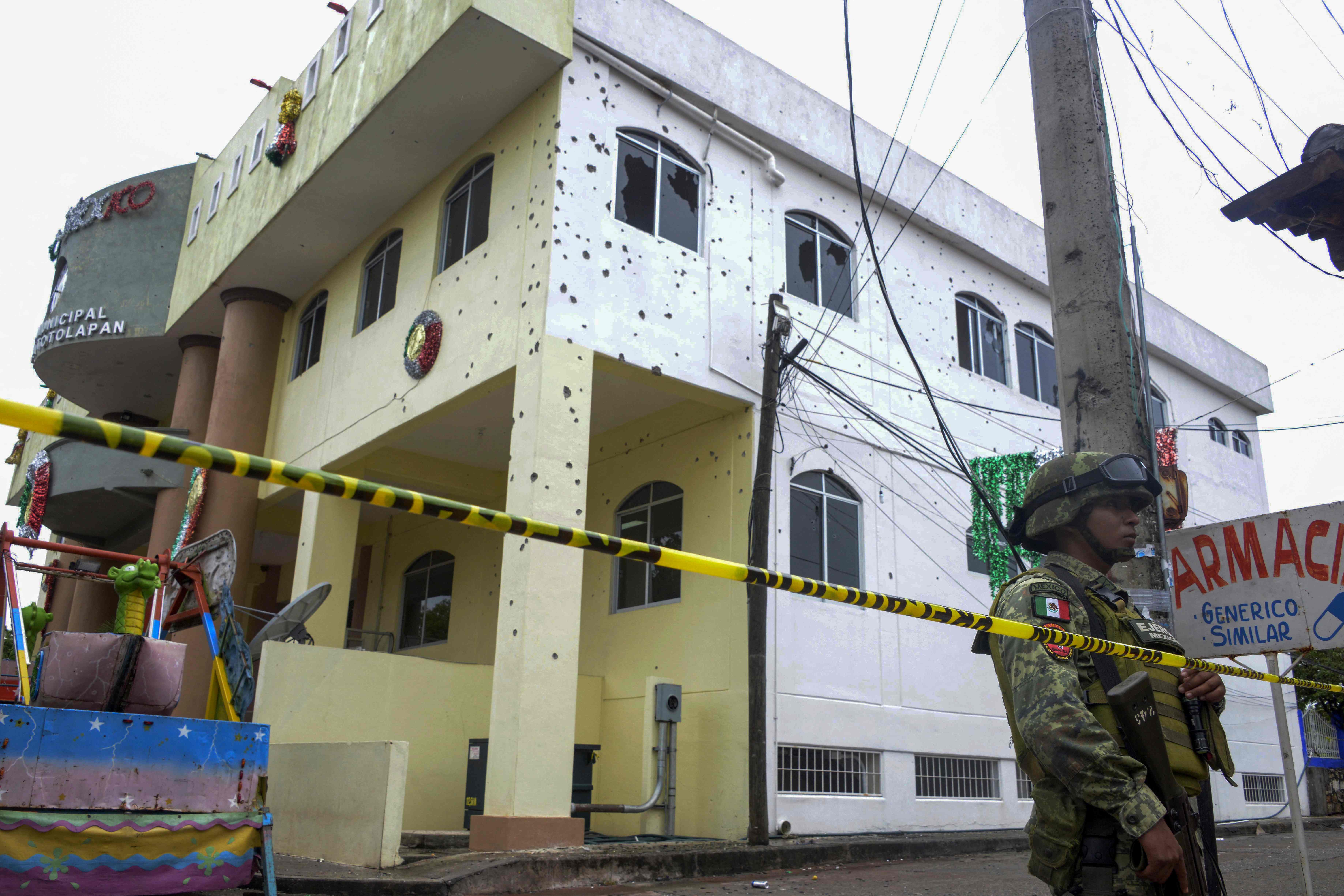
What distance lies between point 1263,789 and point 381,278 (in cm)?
1847

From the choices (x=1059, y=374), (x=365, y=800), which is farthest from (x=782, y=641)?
(x=1059, y=374)

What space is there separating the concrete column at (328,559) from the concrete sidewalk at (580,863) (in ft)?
15.7

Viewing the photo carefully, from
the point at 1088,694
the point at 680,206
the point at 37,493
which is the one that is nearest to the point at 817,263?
the point at 680,206

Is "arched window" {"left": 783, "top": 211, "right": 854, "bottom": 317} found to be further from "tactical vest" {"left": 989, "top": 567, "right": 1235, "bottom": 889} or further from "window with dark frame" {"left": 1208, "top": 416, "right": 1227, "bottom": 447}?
"window with dark frame" {"left": 1208, "top": 416, "right": 1227, "bottom": 447}

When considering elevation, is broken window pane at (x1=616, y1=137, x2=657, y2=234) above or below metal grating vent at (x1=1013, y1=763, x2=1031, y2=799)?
above

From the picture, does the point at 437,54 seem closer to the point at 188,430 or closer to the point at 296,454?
the point at 296,454

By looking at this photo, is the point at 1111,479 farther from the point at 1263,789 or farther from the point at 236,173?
the point at 1263,789

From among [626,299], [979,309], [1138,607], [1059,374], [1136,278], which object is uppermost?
[979,309]

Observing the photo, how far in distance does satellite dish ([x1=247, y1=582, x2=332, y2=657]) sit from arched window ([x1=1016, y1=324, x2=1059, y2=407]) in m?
11.8

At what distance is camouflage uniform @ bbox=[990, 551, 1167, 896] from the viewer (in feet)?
9.52

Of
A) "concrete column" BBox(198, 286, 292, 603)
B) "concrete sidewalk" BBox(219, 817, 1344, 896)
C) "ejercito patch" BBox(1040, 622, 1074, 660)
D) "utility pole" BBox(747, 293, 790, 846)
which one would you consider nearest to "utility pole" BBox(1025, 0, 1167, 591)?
Result: "ejercito patch" BBox(1040, 622, 1074, 660)

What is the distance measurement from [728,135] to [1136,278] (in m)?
7.65

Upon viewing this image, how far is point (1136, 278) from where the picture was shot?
7008mm

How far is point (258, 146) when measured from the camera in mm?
17484
